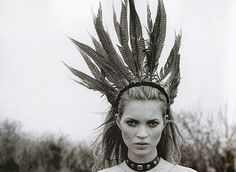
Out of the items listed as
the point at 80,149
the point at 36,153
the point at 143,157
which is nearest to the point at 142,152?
the point at 143,157

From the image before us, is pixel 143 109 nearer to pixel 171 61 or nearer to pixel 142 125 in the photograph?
pixel 142 125

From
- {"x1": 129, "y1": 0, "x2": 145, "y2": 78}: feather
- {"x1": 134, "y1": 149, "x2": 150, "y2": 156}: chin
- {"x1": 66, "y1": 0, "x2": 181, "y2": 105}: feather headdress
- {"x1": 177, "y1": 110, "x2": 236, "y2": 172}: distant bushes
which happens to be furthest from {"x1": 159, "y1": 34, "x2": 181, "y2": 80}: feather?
{"x1": 177, "y1": 110, "x2": 236, "y2": 172}: distant bushes

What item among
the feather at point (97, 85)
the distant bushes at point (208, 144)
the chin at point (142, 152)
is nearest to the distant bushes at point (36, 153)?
the distant bushes at point (208, 144)

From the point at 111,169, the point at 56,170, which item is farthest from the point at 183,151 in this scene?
the point at 111,169

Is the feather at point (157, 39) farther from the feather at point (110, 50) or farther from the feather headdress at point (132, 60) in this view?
the feather at point (110, 50)

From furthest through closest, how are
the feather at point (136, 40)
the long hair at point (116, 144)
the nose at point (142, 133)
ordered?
the long hair at point (116, 144)
the feather at point (136, 40)
the nose at point (142, 133)

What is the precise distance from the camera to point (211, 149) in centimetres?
Result: 393

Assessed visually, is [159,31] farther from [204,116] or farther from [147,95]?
[204,116]

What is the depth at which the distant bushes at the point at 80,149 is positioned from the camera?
12.5 feet

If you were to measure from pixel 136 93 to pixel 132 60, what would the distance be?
0.56ft

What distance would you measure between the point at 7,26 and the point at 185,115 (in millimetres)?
1378

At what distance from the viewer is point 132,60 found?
242 centimetres

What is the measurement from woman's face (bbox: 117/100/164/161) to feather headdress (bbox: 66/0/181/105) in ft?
0.34

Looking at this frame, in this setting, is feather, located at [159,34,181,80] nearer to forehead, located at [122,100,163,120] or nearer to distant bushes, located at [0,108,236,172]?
forehead, located at [122,100,163,120]
